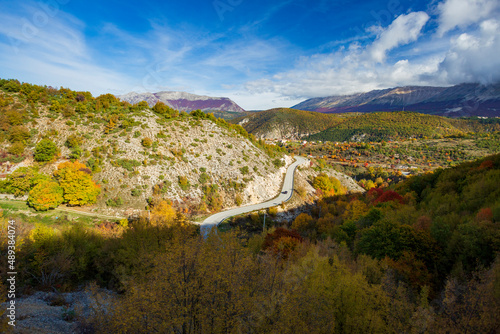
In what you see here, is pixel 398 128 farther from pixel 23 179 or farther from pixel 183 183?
pixel 23 179

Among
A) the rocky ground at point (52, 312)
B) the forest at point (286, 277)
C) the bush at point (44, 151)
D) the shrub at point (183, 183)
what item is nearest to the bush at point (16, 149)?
the bush at point (44, 151)

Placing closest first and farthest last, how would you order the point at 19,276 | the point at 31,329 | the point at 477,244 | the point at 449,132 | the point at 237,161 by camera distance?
the point at 31,329 < the point at 477,244 < the point at 19,276 < the point at 237,161 < the point at 449,132

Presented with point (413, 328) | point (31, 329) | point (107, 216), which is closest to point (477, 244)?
point (413, 328)

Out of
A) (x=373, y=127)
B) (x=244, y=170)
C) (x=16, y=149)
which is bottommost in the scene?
(x=244, y=170)

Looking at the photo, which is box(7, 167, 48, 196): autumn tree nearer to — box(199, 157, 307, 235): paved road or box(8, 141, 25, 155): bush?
box(8, 141, 25, 155): bush

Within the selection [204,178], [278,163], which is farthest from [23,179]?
[278,163]

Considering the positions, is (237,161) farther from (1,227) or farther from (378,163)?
(378,163)
